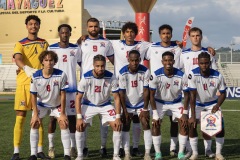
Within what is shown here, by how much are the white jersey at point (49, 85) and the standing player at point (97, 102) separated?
0.29 meters

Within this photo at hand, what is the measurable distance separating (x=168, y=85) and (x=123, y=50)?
107 centimetres

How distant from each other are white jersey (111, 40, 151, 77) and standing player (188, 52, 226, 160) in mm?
1086

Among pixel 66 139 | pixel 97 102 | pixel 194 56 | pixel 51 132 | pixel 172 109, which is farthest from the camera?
pixel 194 56

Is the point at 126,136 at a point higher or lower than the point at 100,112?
lower

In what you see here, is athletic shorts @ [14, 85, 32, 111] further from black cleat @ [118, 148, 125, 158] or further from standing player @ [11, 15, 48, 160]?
black cleat @ [118, 148, 125, 158]

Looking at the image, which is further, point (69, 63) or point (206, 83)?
point (69, 63)

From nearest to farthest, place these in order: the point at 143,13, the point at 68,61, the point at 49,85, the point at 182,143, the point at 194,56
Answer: the point at 49,85
the point at 182,143
the point at 68,61
the point at 194,56
the point at 143,13

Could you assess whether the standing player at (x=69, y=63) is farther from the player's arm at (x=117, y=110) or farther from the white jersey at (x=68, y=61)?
the player's arm at (x=117, y=110)

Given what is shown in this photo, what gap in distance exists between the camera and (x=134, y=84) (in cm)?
755

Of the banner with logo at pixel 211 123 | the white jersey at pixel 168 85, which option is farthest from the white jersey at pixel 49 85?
the banner with logo at pixel 211 123

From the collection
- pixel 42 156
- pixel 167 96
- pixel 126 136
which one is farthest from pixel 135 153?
pixel 42 156

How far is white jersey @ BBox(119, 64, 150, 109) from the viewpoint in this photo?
752 cm

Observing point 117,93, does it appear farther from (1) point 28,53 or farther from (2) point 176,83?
(1) point 28,53

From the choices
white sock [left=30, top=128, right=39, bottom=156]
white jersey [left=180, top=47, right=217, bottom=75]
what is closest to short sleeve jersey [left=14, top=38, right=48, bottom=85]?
white sock [left=30, top=128, right=39, bottom=156]
